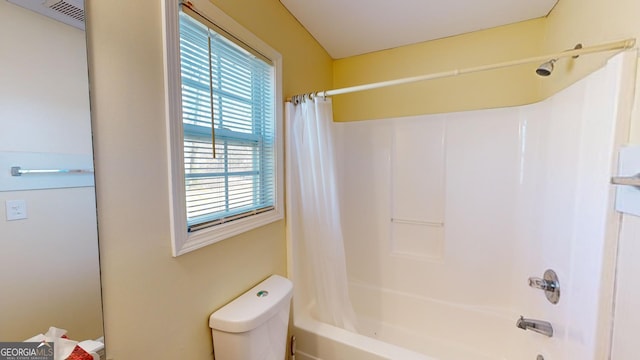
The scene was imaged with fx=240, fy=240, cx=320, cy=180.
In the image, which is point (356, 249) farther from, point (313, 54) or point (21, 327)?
point (21, 327)

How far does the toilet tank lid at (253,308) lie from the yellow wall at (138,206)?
7cm

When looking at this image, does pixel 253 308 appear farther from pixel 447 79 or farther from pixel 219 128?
pixel 447 79

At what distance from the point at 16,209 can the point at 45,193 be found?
0.06m

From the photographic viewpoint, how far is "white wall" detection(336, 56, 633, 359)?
3.00 feet

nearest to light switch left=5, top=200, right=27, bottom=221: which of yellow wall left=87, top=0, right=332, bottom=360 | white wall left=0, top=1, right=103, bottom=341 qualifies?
white wall left=0, top=1, right=103, bottom=341

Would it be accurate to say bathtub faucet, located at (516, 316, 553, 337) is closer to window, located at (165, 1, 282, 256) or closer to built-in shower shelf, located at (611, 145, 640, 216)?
built-in shower shelf, located at (611, 145, 640, 216)

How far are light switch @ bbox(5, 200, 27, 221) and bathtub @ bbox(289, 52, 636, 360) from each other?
1.20 m

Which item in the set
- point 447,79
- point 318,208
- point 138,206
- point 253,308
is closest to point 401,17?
point 447,79

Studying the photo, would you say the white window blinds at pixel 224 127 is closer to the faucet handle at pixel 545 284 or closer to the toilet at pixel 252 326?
the toilet at pixel 252 326

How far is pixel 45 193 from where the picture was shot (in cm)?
63

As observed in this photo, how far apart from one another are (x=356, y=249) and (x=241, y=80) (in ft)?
5.70

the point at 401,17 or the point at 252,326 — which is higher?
the point at 401,17

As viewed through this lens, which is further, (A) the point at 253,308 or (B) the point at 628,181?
(A) the point at 253,308

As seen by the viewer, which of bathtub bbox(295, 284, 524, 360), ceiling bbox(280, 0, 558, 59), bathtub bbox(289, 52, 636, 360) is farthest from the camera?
ceiling bbox(280, 0, 558, 59)
